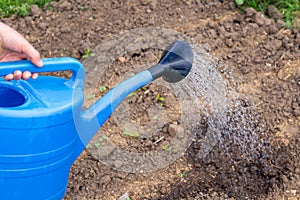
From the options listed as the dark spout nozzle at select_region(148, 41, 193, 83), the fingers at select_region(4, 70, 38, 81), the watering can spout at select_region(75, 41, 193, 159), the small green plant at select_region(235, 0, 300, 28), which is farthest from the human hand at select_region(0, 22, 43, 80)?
the small green plant at select_region(235, 0, 300, 28)

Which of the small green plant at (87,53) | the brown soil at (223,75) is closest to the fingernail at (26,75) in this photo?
the brown soil at (223,75)

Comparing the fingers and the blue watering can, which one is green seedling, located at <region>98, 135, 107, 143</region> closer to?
the blue watering can

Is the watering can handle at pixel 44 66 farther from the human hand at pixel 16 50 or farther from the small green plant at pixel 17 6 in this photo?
the small green plant at pixel 17 6

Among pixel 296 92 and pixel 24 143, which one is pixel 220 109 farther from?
pixel 24 143

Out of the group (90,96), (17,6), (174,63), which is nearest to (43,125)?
(174,63)

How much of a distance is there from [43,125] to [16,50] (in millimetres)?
366

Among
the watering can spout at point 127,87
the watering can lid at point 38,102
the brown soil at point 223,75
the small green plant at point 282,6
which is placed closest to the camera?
the watering can lid at point 38,102

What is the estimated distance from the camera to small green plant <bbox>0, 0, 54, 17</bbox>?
10.3 ft

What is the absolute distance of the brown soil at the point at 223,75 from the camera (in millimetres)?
2402

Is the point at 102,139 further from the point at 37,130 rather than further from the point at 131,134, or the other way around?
the point at 37,130

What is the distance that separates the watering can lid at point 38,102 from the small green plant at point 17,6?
1.31 m

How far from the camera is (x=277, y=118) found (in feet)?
8.71

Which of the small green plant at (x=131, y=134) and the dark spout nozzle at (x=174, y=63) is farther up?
the dark spout nozzle at (x=174, y=63)

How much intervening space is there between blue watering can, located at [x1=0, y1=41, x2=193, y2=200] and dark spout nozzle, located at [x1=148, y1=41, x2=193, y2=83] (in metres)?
0.08
